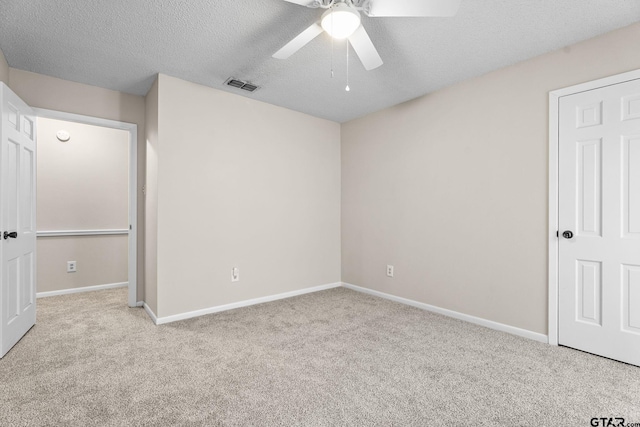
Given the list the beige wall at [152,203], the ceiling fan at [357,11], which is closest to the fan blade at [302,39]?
the ceiling fan at [357,11]

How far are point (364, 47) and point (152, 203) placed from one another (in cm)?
245

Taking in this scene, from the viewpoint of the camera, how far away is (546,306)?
2533mm

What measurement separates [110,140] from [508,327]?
5.40 meters

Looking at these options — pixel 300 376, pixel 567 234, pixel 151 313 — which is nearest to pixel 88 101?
pixel 151 313

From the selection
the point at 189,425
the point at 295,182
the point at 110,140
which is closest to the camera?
the point at 189,425

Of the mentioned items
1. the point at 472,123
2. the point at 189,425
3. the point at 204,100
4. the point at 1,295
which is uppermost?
the point at 204,100

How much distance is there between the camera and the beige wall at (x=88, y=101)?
2.90 metres

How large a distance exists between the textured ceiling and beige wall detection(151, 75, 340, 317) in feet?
1.38

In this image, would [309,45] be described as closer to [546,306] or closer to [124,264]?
[546,306]

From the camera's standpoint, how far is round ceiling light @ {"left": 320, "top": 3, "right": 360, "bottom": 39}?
1.69 metres

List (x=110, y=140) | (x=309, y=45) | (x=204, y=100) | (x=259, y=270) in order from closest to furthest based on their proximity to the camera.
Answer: (x=309, y=45), (x=204, y=100), (x=259, y=270), (x=110, y=140)

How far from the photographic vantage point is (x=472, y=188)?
3021 mm

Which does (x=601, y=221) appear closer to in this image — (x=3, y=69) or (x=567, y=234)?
(x=567, y=234)

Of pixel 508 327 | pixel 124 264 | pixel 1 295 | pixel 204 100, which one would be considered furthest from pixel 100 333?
pixel 508 327
